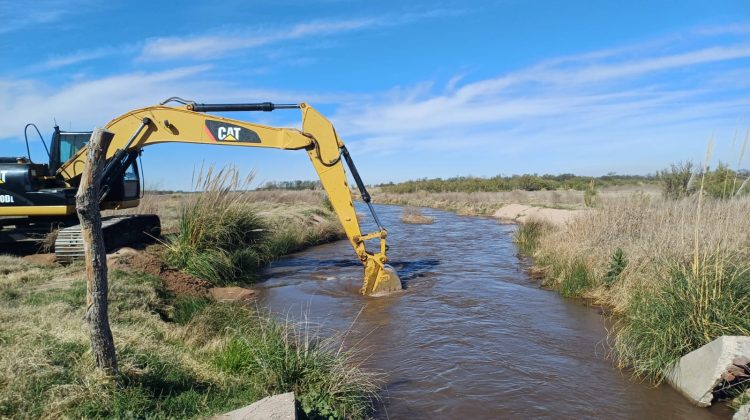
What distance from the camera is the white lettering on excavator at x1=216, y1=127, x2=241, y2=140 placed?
34.5ft

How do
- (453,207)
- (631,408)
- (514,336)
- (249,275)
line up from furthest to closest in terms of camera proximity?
(453,207) → (249,275) → (514,336) → (631,408)

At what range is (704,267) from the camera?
18.8 feet

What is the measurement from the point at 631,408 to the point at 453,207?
37.3 m

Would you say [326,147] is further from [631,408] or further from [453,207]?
[453,207]

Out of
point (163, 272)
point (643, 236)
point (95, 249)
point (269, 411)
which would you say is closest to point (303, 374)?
point (269, 411)

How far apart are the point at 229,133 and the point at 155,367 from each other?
21.3 feet

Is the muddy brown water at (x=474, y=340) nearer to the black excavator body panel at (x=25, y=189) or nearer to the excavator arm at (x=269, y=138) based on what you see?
the excavator arm at (x=269, y=138)

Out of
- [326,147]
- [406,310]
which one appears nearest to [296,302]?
[406,310]

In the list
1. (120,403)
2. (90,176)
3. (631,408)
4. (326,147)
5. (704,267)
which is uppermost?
(326,147)

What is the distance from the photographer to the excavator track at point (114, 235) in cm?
988

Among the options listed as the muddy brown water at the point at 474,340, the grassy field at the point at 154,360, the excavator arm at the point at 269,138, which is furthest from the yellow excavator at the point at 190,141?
the grassy field at the point at 154,360

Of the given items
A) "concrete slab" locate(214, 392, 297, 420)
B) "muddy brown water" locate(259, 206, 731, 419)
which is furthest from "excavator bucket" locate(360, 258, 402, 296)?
"concrete slab" locate(214, 392, 297, 420)

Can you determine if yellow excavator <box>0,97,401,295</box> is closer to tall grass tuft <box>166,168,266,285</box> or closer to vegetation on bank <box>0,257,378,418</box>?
tall grass tuft <box>166,168,266,285</box>

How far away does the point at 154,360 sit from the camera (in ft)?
16.4
